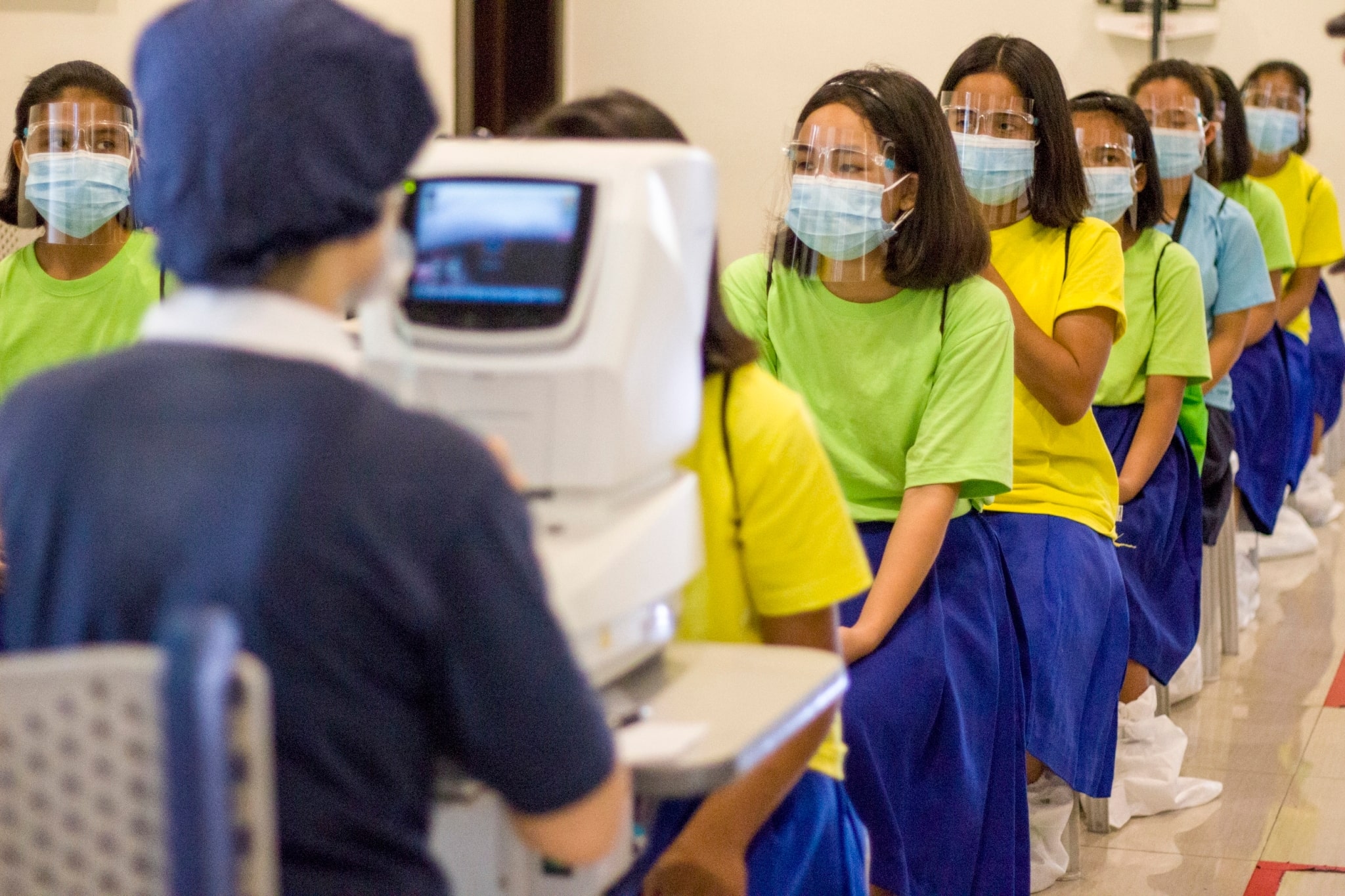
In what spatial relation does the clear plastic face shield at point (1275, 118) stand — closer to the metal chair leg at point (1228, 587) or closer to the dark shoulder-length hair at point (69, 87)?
the metal chair leg at point (1228, 587)

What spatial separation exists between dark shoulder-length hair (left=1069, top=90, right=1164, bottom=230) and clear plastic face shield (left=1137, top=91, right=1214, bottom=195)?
1.55 feet

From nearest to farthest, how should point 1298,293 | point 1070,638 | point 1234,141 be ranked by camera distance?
point 1070,638, point 1234,141, point 1298,293

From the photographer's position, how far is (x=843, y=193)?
196 cm

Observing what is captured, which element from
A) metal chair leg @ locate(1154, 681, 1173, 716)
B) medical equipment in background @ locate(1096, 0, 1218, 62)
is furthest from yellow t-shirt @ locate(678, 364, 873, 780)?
medical equipment in background @ locate(1096, 0, 1218, 62)

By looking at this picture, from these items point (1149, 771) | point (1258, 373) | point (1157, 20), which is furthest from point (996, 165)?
point (1157, 20)

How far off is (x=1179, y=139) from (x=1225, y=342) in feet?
1.49

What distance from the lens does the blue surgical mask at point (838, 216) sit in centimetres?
196

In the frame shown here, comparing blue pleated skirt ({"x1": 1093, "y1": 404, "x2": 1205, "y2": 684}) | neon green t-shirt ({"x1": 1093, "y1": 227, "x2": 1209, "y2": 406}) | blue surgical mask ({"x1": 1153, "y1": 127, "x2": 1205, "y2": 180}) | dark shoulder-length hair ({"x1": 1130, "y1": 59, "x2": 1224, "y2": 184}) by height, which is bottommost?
blue pleated skirt ({"x1": 1093, "y1": 404, "x2": 1205, "y2": 684})

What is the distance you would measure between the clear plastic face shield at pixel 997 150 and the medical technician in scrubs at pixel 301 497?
175 centimetres

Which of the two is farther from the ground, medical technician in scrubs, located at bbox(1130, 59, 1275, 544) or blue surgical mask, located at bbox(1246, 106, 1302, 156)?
blue surgical mask, located at bbox(1246, 106, 1302, 156)

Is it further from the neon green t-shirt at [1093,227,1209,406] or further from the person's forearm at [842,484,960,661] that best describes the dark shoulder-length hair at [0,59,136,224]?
the neon green t-shirt at [1093,227,1209,406]

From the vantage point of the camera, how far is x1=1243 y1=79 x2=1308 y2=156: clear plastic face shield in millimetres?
4816

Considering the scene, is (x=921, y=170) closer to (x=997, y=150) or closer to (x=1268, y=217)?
(x=997, y=150)

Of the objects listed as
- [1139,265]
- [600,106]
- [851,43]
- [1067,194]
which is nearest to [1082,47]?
[851,43]
